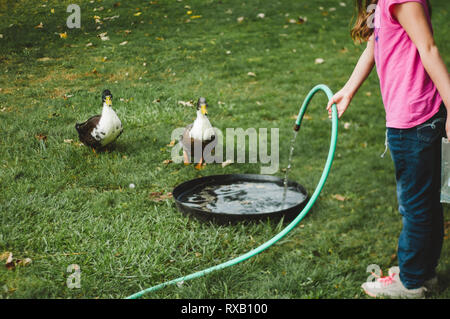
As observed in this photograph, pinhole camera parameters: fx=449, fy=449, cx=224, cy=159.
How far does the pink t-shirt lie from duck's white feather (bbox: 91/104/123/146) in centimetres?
210

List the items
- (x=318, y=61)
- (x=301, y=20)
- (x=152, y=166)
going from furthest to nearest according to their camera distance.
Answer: (x=318, y=61)
(x=301, y=20)
(x=152, y=166)

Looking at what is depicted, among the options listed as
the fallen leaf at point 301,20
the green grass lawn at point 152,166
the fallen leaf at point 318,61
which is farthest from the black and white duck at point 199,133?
the fallen leaf at point 318,61

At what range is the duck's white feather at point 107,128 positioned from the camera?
324cm

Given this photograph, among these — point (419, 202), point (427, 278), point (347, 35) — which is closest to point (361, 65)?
point (419, 202)

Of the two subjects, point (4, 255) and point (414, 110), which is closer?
point (414, 110)

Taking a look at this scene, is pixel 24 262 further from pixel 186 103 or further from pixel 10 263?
pixel 186 103

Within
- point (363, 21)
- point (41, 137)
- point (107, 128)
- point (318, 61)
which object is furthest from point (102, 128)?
point (318, 61)

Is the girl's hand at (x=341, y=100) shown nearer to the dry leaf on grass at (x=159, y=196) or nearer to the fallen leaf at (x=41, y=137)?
the dry leaf on grass at (x=159, y=196)

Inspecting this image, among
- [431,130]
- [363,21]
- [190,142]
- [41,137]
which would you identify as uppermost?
[363,21]

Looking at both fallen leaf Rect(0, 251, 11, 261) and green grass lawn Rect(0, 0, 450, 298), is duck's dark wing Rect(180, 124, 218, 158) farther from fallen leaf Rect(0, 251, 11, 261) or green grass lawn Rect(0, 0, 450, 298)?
fallen leaf Rect(0, 251, 11, 261)

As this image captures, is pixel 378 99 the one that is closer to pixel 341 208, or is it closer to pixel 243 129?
pixel 243 129

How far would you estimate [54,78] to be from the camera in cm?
Answer: 305

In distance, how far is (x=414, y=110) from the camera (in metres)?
1.73

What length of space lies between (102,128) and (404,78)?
7.15ft
